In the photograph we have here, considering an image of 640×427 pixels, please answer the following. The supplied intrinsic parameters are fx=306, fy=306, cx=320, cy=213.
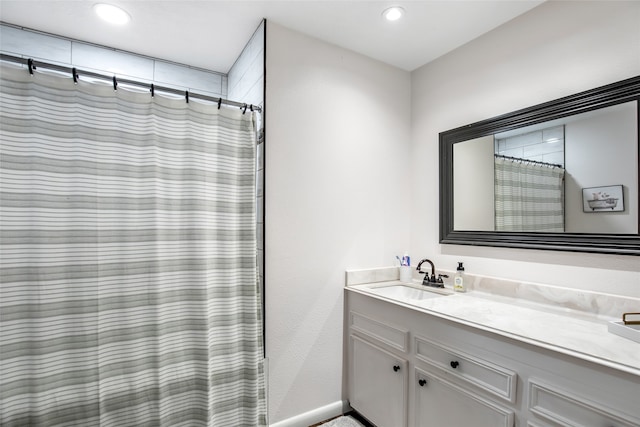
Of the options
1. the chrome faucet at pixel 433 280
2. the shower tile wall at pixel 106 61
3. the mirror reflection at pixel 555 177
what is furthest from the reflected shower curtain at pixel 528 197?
the shower tile wall at pixel 106 61

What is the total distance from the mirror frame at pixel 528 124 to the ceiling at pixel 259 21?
59 centimetres

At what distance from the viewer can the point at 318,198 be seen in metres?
2.01

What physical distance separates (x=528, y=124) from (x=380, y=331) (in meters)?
1.46

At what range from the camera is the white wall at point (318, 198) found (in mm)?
1854

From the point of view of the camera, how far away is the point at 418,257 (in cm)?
236

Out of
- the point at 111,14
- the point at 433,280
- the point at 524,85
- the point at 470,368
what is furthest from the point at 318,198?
the point at 111,14

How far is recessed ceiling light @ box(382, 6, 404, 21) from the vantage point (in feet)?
5.66

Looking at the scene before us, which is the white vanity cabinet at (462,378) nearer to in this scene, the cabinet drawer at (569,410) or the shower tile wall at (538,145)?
the cabinet drawer at (569,410)

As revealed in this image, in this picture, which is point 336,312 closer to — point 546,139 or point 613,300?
point 613,300

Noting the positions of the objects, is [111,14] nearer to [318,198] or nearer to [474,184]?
[318,198]

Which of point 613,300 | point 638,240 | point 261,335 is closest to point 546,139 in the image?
point 638,240

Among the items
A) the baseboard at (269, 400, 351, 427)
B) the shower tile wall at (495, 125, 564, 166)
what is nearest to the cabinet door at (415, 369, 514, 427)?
the baseboard at (269, 400, 351, 427)

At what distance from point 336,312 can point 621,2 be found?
2.18m

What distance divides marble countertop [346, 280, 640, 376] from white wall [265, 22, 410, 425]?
40cm
